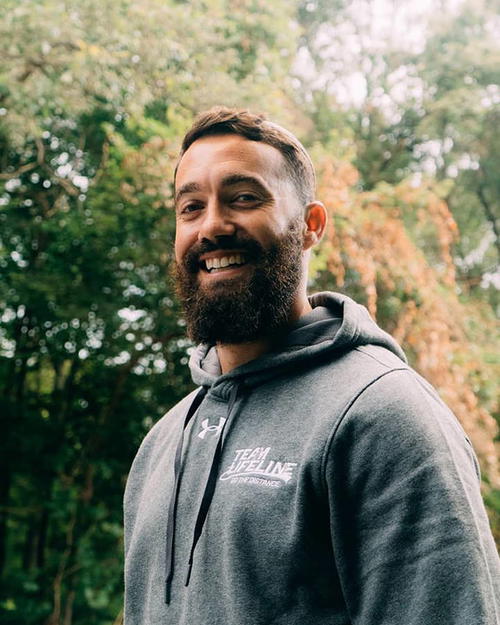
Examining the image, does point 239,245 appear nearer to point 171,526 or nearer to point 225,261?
point 225,261

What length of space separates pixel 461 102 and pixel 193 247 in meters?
9.34

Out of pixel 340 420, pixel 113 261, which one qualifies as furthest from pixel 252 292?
pixel 113 261

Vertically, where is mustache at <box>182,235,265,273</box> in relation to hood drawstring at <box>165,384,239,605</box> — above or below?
above

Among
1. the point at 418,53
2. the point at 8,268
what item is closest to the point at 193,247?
the point at 8,268

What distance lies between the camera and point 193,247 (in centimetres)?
152

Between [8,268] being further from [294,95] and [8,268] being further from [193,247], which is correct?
[193,247]

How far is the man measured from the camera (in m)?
0.99

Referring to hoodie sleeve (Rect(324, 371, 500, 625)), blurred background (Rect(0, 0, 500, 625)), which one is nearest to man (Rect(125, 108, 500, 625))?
hoodie sleeve (Rect(324, 371, 500, 625))

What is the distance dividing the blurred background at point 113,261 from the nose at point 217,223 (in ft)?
13.9

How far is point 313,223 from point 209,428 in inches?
21.5

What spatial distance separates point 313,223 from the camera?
1585mm

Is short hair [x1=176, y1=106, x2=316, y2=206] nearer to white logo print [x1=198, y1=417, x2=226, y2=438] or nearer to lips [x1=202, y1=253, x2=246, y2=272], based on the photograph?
lips [x1=202, y1=253, x2=246, y2=272]

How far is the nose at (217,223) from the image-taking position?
1.45 meters

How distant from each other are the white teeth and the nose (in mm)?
48
